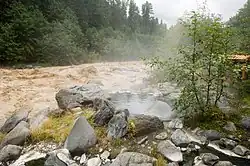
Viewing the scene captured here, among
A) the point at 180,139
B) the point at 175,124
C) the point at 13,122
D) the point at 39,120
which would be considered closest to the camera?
the point at 180,139

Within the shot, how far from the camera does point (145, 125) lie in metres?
4.57

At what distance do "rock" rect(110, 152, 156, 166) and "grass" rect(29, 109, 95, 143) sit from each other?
1356 mm

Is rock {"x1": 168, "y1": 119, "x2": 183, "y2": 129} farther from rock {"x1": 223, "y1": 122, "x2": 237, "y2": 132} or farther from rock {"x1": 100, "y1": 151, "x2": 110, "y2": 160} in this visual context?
rock {"x1": 100, "y1": 151, "x2": 110, "y2": 160}

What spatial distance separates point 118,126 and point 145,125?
0.51 metres

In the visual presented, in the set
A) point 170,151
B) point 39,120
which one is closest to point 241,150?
point 170,151

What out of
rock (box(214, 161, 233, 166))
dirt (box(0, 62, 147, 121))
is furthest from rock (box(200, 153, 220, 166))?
dirt (box(0, 62, 147, 121))

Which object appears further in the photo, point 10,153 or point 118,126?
point 118,126

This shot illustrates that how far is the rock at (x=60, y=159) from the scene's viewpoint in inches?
148

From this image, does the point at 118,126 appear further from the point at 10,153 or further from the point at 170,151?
the point at 10,153

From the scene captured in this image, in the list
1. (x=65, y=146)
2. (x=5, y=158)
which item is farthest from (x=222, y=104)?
(x=5, y=158)

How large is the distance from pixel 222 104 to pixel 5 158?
15.4 feet

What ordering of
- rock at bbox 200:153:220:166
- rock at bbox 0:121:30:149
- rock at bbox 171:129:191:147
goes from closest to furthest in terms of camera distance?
rock at bbox 200:153:220:166
rock at bbox 171:129:191:147
rock at bbox 0:121:30:149

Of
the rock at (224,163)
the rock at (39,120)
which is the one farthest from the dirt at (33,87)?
the rock at (224,163)

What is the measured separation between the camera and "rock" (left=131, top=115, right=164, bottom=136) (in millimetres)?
4504
